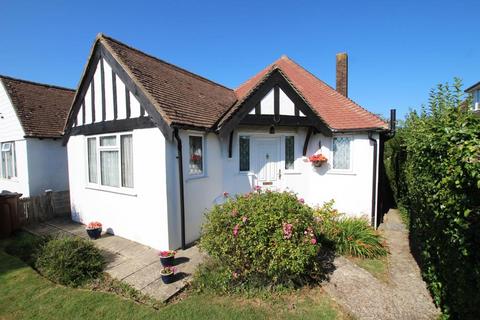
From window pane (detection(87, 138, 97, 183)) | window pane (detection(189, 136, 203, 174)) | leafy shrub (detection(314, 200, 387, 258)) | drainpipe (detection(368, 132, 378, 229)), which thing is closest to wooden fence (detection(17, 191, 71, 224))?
window pane (detection(87, 138, 97, 183))

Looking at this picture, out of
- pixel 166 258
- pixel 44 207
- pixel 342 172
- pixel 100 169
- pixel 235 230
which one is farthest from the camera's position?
pixel 44 207

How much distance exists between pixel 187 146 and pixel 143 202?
6.89 ft

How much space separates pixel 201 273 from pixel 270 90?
614cm

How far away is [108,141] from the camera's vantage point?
7.96 metres

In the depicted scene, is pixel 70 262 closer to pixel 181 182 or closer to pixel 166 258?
pixel 166 258

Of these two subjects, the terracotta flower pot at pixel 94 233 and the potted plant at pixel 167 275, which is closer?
the potted plant at pixel 167 275

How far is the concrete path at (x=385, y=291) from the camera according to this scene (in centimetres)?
387

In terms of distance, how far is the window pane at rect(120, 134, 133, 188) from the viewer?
23.9 feet

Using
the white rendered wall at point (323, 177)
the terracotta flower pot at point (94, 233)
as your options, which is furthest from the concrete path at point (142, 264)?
the white rendered wall at point (323, 177)

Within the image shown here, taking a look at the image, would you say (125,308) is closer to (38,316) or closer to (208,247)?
(38,316)

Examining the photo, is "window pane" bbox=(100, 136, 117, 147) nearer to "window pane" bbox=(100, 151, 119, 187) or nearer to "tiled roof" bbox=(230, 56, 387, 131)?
"window pane" bbox=(100, 151, 119, 187)

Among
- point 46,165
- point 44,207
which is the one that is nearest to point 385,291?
point 44,207

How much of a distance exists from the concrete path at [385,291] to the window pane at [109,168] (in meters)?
6.98

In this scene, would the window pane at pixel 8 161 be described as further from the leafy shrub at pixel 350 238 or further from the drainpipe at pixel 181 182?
the leafy shrub at pixel 350 238
